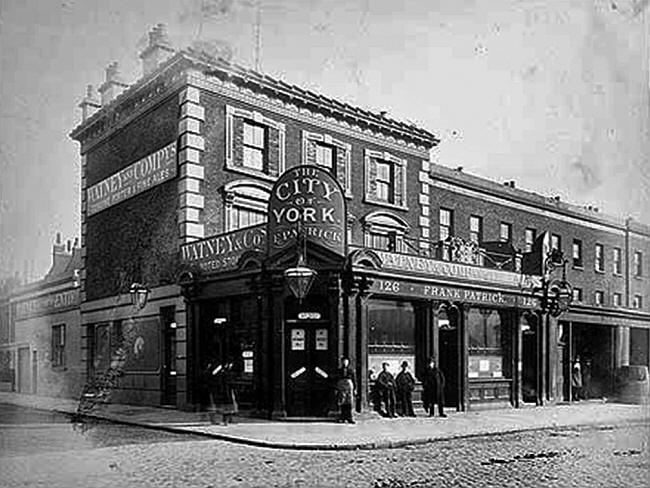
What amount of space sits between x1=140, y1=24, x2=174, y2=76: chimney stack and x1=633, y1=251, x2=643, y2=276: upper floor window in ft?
Answer: 5.56

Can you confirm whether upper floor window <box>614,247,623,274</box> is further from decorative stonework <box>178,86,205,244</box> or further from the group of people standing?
decorative stonework <box>178,86,205,244</box>

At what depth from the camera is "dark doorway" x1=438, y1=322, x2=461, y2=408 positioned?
332 centimetres

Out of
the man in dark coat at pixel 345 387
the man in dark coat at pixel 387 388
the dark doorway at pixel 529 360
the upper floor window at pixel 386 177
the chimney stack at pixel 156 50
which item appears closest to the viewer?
the chimney stack at pixel 156 50

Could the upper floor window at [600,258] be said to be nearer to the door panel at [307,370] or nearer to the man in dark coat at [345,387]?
the man in dark coat at [345,387]

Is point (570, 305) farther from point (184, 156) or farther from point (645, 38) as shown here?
point (184, 156)

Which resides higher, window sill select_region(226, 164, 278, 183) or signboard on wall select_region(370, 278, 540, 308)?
window sill select_region(226, 164, 278, 183)

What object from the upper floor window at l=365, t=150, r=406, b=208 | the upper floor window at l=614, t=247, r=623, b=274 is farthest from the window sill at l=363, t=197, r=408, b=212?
the upper floor window at l=614, t=247, r=623, b=274

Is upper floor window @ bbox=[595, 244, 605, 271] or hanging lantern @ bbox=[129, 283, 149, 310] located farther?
upper floor window @ bbox=[595, 244, 605, 271]

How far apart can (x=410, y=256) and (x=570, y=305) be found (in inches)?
25.4

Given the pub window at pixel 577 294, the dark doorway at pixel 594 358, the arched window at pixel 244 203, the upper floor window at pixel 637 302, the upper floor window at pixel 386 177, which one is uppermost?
the upper floor window at pixel 386 177

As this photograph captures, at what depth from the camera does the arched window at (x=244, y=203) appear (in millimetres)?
2854

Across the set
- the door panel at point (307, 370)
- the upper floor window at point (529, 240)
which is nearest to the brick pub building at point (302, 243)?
the upper floor window at point (529, 240)

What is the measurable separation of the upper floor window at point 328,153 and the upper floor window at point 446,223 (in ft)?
1.17

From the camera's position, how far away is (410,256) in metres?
3.12
